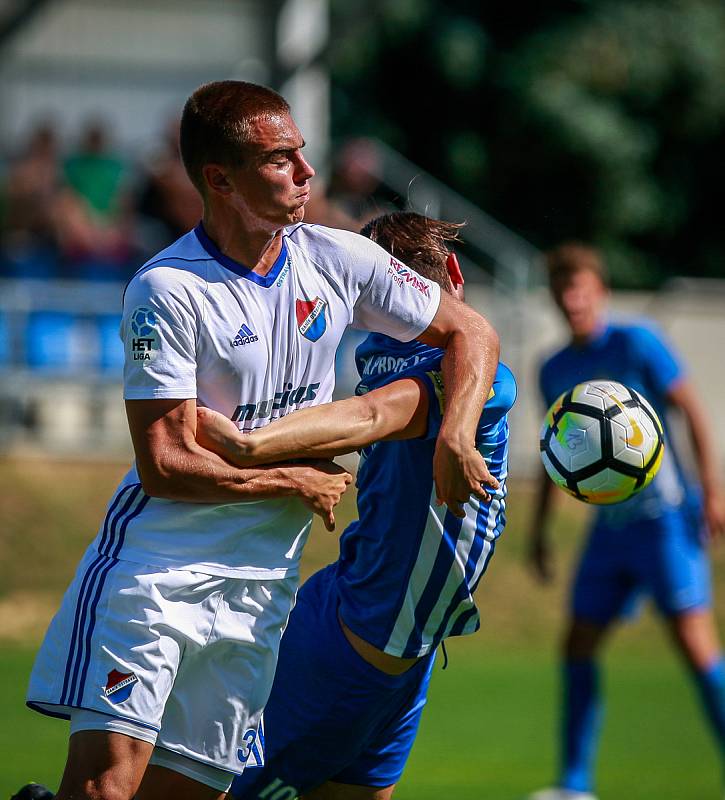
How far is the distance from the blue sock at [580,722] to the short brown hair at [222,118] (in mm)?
4635

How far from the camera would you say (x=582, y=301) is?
24.3 feet

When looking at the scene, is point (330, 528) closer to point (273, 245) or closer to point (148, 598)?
point (148, 598)

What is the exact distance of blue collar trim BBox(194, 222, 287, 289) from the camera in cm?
372

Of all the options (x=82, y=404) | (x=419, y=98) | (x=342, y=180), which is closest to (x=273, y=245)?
(x=342, y=180)

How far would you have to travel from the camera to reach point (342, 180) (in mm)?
12875

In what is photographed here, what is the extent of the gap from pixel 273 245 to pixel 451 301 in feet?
1.87

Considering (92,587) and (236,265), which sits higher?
(236,265)

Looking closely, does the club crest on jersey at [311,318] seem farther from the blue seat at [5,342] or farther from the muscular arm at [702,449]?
the blue seat at [5,342]

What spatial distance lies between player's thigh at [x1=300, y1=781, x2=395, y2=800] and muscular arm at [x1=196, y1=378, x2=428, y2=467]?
4.01 feet

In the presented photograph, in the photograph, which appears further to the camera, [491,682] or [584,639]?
[491,682]

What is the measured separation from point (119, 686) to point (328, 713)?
865 millimetres

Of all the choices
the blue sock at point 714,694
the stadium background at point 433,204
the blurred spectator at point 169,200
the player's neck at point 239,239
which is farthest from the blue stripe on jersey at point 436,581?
the blurred spectator at point 169,200

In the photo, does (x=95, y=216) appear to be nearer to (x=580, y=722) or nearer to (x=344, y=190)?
(x=344, y=190)

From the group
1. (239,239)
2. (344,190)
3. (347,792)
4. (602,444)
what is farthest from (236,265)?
(344,190)
